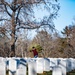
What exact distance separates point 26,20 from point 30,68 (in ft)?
48.0

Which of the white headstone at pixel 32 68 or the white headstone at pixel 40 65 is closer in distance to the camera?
the white headstone at pixel 32 68

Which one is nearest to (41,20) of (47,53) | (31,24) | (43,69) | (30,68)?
(31,24)

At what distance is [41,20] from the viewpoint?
24016 mm

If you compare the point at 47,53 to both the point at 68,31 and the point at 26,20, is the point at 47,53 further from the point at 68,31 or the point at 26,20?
the point at 26,20

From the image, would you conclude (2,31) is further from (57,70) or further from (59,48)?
(59,48)

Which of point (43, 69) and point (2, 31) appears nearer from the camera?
point (43, 69)

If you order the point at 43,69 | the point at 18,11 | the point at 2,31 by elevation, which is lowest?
the point at 43,69

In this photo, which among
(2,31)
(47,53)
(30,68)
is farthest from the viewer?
(47,53)

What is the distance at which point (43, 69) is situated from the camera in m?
13.5

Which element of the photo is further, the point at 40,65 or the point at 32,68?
the point at 40,65

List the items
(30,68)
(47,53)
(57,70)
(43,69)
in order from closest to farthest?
(57,70) < (30,68) < (43,69) < (47,53)

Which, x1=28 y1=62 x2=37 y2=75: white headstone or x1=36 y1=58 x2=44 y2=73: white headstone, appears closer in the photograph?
x1=28 y1=62 x2=37 y2=75: white headstone

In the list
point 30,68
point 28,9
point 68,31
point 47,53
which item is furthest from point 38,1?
point 68,31

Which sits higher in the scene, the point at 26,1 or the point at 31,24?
the point at 26,1
